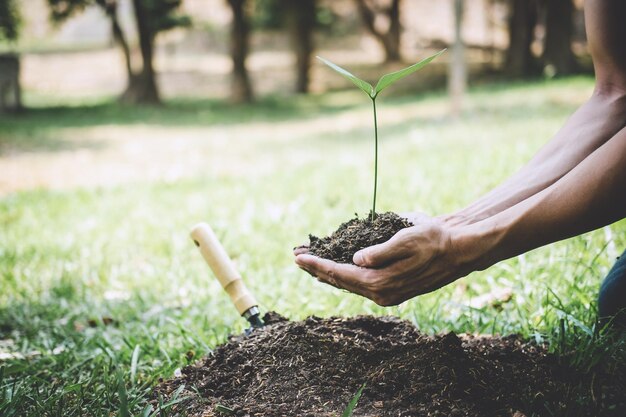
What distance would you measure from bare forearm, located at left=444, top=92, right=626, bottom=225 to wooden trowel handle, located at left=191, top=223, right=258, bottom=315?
0.77 meters

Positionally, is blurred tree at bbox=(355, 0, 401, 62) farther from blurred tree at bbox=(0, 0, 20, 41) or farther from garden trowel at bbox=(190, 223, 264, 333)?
garden trowel at bbox=(190, 223, 264, 333)

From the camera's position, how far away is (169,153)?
10227 mm

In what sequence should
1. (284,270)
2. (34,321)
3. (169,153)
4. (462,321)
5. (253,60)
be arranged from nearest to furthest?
(462,321) < (34,321) < (284,270) < (169,153) < (253,60)

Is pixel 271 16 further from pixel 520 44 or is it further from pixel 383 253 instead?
pixel 383 253

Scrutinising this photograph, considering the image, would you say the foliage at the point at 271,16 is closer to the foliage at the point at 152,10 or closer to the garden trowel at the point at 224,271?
the foliage at the point at 152,10

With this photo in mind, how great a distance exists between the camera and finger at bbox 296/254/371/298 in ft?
5.56

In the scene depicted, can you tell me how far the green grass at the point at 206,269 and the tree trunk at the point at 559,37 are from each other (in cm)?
1006

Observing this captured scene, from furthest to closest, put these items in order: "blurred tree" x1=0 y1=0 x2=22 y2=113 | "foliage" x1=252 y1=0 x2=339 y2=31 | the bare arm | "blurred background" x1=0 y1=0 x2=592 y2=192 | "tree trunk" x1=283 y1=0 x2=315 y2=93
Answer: "foliage" x1=252 y1=0 x2=339 y2=31, "tree trunk" x1=283 y1=0 x2=315 y2=93, "blurred background" x1=0 y1=0 x2=592 y2=192, "blurred tree" x1=0 y1=0 x2=22 y2=113, the bare arm

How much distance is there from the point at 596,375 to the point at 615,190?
0.66 meters

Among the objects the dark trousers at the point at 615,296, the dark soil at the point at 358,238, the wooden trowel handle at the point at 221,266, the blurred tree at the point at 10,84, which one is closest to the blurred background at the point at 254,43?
the blurred tree at the point at 10,84

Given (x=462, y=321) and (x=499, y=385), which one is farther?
(x=462, y=321)

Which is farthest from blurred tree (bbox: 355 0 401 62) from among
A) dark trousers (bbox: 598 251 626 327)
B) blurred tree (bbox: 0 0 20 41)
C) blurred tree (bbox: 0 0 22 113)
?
dark trousers (bbox: 598 251 626 327)

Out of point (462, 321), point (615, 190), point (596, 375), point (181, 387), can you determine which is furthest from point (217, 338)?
point (615, 190)

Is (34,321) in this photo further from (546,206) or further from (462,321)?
(546,206)
